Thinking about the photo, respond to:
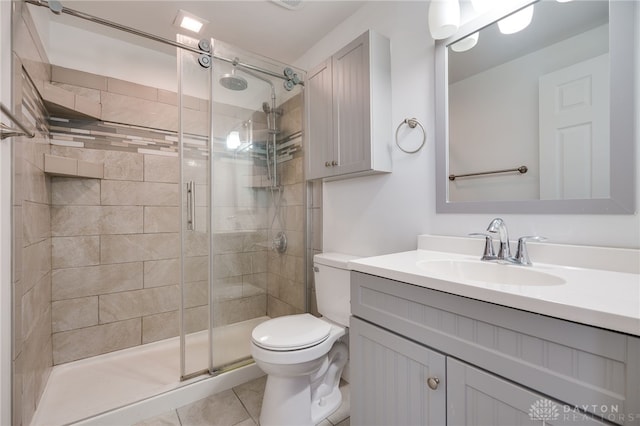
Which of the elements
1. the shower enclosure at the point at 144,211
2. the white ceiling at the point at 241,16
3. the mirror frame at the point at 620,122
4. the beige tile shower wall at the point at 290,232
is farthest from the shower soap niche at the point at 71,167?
the mirror frame at the point at 620,122

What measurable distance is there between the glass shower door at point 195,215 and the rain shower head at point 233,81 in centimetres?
9

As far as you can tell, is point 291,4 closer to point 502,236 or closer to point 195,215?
point 195,215

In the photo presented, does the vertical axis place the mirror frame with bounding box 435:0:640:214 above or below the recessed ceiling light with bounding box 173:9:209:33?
below

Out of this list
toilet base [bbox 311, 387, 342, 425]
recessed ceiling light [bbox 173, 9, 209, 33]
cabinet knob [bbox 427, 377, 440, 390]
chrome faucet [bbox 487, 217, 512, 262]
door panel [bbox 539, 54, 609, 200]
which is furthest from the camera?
recessed ceiling light [bbox 173, 9, 209, 33]

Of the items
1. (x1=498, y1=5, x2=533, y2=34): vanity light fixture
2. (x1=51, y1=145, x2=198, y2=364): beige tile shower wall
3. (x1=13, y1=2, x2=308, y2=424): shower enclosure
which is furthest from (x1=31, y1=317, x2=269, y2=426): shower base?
(x1=498, y1=5, x2=533, y2=34): vanity light fixture

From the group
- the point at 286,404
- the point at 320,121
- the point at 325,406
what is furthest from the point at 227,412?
the point at 320,121

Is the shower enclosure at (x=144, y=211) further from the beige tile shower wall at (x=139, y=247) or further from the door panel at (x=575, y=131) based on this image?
the door panel at (x=575, y=131)

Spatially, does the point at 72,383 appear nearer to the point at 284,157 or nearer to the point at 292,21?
the point at 284,157

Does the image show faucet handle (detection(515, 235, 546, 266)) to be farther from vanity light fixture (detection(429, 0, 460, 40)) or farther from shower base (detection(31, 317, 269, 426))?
shower base (detection(31, 317, 269, 426))

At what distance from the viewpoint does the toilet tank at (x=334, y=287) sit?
1535 mm

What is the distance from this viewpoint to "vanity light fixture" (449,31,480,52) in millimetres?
1211

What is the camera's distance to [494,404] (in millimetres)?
667

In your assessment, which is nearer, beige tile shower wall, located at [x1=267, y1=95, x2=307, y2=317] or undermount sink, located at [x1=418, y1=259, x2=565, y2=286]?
undermount sink, located at [x1=418, y1=259, x2=565, y2=286]

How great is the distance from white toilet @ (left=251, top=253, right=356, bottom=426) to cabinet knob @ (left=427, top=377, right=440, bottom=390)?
643mm
